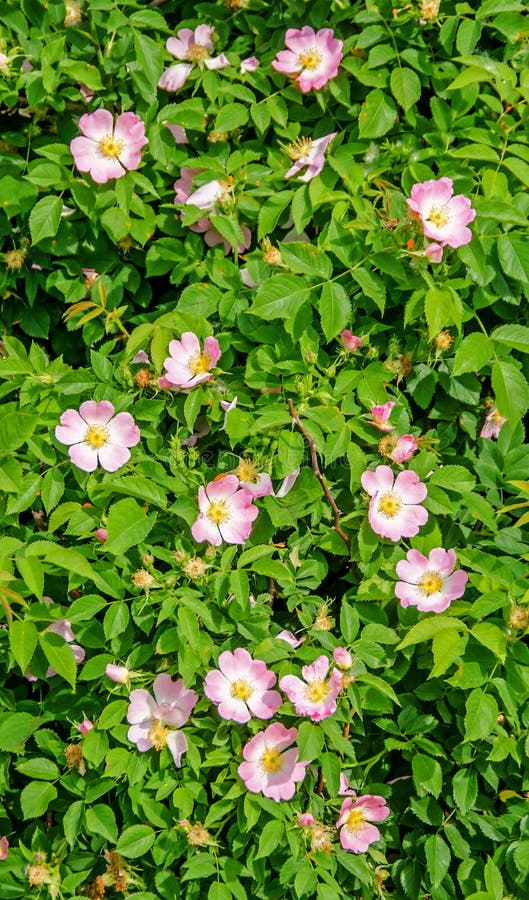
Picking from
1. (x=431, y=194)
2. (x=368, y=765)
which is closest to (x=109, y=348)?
(x=431, y=194)

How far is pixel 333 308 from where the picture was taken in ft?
6.29

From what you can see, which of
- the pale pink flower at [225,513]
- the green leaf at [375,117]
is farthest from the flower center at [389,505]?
the green leaf at [375,117]

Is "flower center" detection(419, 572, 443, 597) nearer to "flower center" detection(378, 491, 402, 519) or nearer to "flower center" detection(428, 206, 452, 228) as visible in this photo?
"flower center" detection(378, 491, 402, 519)

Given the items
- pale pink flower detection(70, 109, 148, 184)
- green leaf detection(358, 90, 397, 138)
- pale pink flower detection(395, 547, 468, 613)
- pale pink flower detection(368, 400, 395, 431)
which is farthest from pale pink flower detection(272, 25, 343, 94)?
pale pink flower detection(395, 547, 468, 613)

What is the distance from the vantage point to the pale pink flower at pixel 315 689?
181 centimetres

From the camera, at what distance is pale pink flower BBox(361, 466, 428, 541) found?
6.28 ft

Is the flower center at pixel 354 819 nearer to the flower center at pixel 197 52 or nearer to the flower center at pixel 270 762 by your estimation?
the flower center at pixel 270 762

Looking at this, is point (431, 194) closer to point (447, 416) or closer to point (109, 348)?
point (447, 416)

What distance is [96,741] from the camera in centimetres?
187

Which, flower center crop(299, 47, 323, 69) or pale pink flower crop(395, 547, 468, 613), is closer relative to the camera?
pale pink flower crop(395, 547, 468, 613)

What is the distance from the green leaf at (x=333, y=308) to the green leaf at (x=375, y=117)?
0.44m

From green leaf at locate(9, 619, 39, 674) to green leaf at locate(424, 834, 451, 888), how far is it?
0.90m

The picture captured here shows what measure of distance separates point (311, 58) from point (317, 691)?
1.46 metres

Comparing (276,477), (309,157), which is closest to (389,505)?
(276,477)
